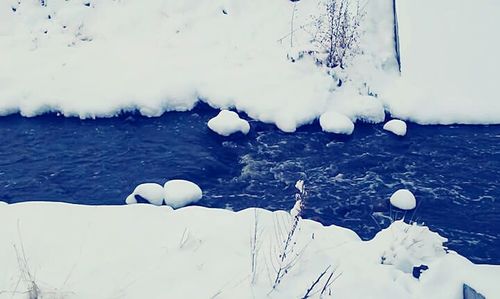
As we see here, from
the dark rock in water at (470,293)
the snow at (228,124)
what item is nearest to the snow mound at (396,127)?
the snow at (228,124)

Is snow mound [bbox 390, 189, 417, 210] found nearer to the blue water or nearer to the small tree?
the blue water

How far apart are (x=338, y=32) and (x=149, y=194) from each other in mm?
5628

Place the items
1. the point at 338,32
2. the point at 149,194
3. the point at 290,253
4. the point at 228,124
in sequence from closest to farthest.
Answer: the point at 290,253 → the point at 149,194 → the point at 228,124 → the point at 338,32

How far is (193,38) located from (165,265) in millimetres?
8268

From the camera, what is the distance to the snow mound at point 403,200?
7.40 metres

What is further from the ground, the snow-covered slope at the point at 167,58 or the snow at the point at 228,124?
the snow-covered slope at the point at 167,58

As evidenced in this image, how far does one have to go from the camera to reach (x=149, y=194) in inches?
282

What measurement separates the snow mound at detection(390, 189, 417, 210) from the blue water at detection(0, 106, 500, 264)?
4.8 inches

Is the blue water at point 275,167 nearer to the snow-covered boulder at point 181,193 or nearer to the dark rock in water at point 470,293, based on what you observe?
the snow-covered boulder at point 181,193

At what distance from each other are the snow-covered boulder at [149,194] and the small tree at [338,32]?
5074 millimetres

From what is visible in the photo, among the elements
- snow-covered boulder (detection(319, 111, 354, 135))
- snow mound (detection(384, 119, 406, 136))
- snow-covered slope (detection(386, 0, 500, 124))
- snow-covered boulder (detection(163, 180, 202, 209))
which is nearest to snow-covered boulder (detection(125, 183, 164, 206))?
snow-covered boulder (detection(163, 180, 202, 209))

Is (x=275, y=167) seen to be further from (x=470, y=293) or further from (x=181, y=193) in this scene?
(x=470, y=293)

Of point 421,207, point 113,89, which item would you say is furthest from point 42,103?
point 421,207

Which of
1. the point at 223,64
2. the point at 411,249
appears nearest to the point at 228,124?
the point at 223,64
